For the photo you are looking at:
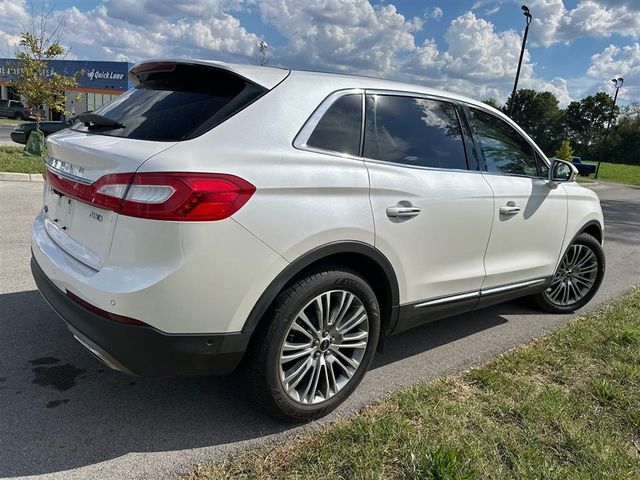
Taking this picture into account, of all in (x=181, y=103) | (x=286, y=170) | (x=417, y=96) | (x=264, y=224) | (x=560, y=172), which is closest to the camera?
(x=264, y=224)

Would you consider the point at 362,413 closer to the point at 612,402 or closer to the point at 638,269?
the point at 612,402

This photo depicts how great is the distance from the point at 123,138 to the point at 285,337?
50.1 inches

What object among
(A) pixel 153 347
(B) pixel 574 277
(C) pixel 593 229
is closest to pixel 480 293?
(B) pixel 574 277

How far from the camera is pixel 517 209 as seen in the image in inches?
150

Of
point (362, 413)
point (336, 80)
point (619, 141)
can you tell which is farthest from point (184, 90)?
point (619, 141)

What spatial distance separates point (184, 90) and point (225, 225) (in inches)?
35.4

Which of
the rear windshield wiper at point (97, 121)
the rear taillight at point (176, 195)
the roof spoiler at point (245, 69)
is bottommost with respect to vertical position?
the rear taillight at point (176, 195)

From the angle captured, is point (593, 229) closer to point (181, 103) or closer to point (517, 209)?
point (517, 209)

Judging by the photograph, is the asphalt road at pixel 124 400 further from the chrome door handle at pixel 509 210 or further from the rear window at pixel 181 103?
the rear window at pixel 181 103

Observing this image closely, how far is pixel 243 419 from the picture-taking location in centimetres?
277

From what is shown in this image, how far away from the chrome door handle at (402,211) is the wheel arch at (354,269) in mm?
236

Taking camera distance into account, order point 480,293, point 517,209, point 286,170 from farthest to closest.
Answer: point 517,209
point 480,293
point 286,170

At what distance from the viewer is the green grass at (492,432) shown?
7.77ft

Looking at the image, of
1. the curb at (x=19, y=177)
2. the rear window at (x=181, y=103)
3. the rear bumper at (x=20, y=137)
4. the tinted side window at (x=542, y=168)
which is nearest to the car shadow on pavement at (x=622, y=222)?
the tinted side window at (x=542, y=168)
